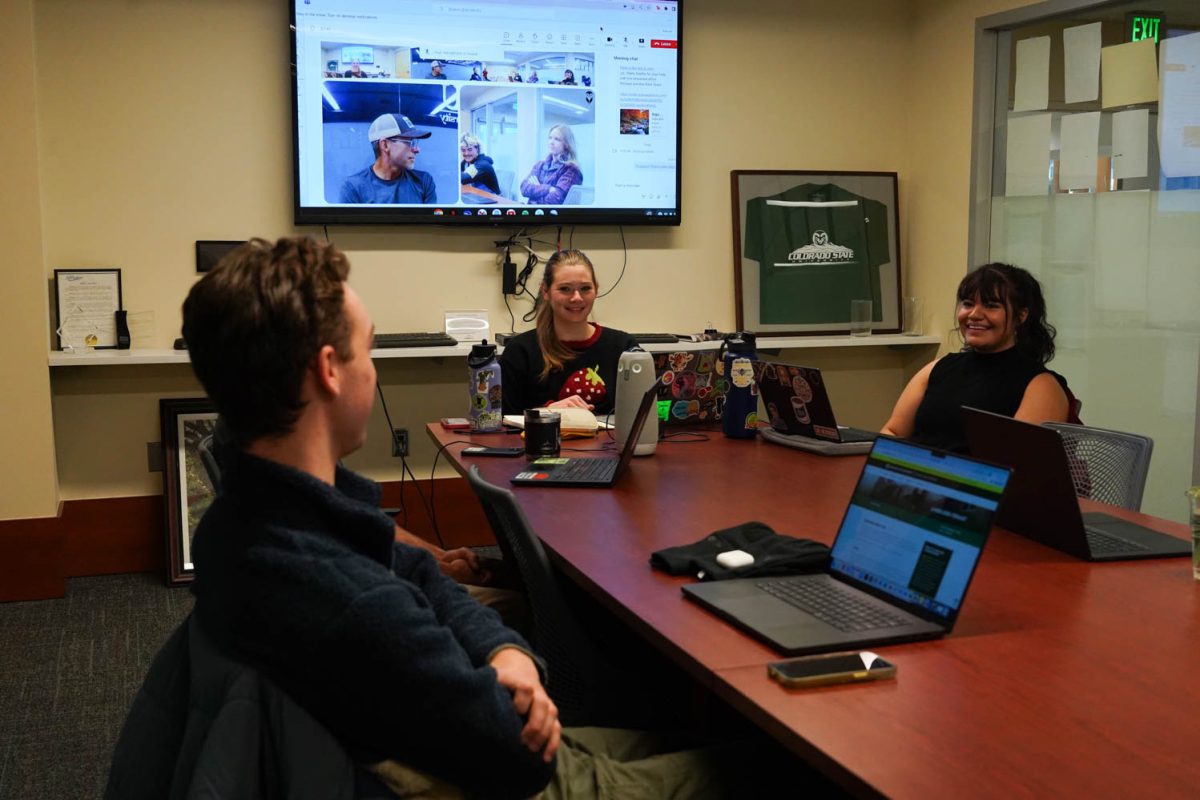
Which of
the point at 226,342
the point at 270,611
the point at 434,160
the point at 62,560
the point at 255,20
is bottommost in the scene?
the point at 62,560

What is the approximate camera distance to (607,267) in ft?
17.0

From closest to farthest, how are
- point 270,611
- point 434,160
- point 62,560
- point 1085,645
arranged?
1. point 270,611
2. point 1085,645
3. point 62,560
4. point 434,160

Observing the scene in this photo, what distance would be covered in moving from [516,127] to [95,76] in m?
1.63

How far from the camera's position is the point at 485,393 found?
3555mm

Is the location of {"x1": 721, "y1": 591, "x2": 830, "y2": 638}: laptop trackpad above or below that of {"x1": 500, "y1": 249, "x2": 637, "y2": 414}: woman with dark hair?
below

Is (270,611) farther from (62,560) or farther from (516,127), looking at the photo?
(516,127)

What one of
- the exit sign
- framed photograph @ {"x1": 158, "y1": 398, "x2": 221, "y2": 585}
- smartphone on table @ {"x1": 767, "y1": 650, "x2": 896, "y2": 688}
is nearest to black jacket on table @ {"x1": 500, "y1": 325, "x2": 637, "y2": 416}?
framed photograph @ {"x1": 158, "y1": 398, "x2": 221, "y2": 585}

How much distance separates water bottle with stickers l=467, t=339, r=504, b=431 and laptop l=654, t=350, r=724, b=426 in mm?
497

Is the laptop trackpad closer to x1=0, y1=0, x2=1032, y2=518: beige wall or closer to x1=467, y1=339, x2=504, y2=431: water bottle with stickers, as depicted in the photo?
x1=467, y1=339, x2=504, y2=431: water bottle with stickers

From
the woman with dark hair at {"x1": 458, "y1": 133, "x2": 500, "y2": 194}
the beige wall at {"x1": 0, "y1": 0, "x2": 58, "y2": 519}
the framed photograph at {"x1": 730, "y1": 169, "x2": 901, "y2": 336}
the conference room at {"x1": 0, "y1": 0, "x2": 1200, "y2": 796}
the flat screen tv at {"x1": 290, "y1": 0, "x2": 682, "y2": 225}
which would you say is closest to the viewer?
the conference room at {"x1": 0, "y1": 0, "x2": 1200, "y2": 796}

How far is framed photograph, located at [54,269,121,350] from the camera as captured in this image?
4434mm

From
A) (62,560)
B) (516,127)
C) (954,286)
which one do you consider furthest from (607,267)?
(62,560)

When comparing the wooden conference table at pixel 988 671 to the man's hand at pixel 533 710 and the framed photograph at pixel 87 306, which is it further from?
the framed photograph at pixel 87 306

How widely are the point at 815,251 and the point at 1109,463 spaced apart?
2730 mm
